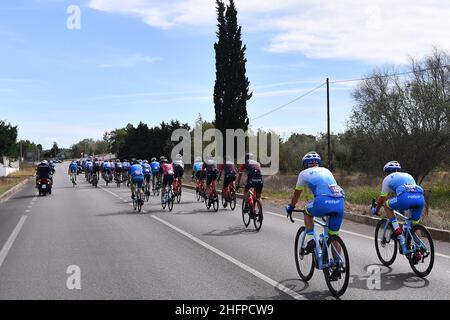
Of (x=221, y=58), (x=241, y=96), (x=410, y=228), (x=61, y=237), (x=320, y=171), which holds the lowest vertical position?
(x=61, y=237)

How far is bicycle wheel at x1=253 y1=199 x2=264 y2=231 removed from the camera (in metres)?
12.4

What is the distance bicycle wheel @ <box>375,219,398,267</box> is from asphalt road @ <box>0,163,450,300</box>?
6.3 inches

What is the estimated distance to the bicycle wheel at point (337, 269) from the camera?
6.15 m

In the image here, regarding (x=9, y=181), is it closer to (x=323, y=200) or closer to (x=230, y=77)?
(x=230, y=77)

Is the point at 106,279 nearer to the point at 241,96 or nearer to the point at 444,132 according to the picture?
the point at 444,132

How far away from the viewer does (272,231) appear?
40.4ft

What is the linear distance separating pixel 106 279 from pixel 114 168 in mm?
29088

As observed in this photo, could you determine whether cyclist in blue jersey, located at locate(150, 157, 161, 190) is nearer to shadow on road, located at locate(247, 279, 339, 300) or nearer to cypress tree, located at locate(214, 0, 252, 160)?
shadow on road, located at locate(247, 279, 339, 300)

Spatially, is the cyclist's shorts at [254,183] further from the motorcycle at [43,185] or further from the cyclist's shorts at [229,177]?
the motorcycle at [43,185]

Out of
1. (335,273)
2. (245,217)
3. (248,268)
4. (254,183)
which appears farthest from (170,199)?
(335,273)

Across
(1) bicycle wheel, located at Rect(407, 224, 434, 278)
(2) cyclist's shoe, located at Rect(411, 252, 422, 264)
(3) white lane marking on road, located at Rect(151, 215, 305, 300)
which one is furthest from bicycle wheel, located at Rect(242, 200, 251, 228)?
(2) cyclist's shoe, located at Rect(411, 252, 422, 264)

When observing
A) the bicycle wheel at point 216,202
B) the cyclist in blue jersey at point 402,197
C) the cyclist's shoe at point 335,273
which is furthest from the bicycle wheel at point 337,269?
the bicycle wheel at point 216,202

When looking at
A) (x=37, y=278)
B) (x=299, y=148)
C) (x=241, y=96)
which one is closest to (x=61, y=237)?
(x=37, y=278)
